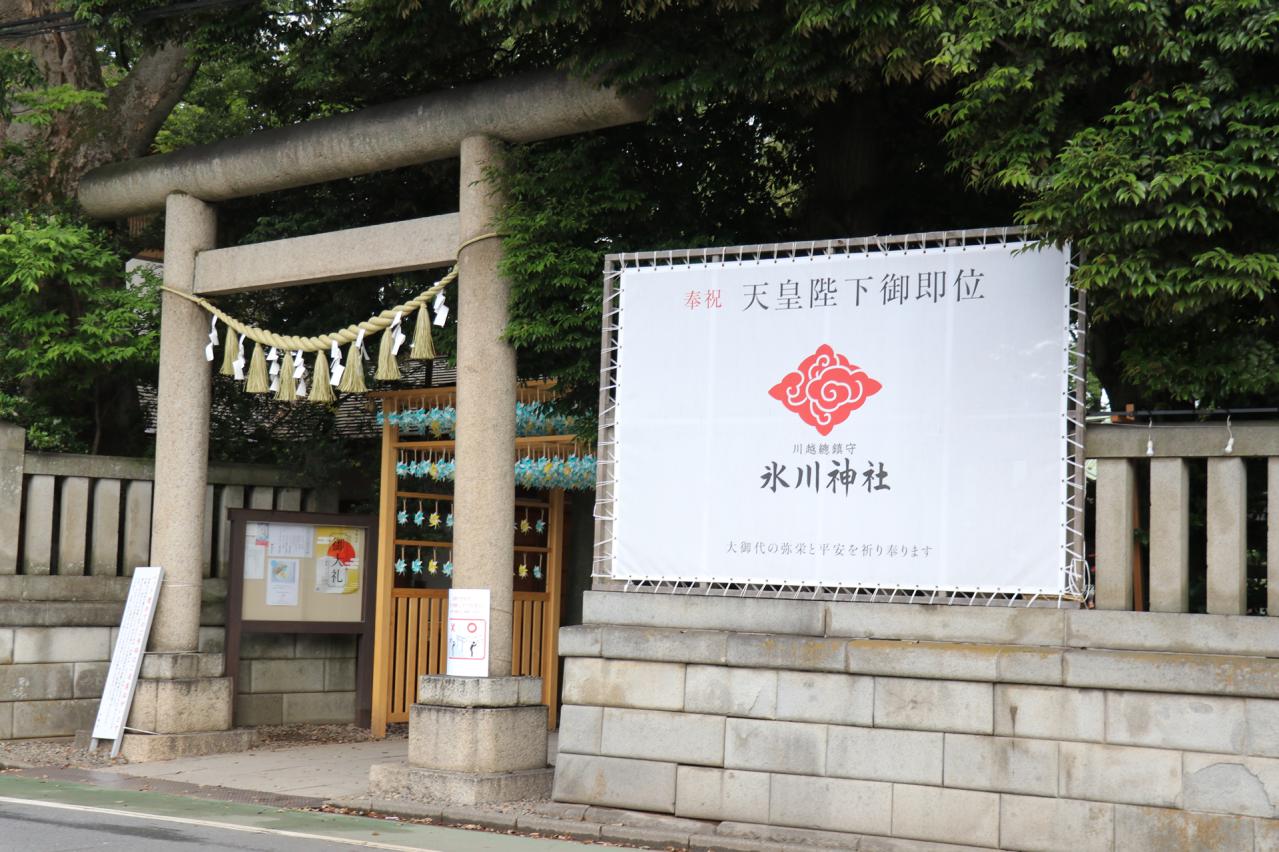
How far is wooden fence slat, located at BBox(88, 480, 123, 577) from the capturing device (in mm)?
15047

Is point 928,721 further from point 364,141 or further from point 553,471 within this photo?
point 364,141

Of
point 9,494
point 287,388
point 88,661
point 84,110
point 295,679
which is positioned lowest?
point 295,679

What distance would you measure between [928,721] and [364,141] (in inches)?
282

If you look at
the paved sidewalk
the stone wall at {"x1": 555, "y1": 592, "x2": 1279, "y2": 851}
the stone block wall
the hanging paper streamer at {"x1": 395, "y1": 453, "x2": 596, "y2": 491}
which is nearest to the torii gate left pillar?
the paved sidewalk

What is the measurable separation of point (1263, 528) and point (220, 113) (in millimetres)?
14299

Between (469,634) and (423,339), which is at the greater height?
(423,339)

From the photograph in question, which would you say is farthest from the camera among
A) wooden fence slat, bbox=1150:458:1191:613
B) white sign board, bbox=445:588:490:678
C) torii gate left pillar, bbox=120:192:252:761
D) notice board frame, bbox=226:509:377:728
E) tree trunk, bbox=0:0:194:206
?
tree trunk, bbox=0:0:194:206

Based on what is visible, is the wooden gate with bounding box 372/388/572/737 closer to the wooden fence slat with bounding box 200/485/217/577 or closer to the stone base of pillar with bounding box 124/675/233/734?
A: the stone base of pillar with bounding box 124/675/233/734

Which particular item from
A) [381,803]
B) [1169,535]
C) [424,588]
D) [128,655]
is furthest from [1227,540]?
[128,655]

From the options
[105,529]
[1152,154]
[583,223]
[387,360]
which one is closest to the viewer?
[1152,154]

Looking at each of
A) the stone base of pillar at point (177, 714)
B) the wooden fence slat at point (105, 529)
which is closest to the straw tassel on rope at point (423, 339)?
the stone base of pillar at point (177, 714)

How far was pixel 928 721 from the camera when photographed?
31.1ft

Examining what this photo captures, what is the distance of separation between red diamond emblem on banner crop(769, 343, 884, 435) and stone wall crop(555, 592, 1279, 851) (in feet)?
4.33

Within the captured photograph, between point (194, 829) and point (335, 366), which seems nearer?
point (194, 829)
